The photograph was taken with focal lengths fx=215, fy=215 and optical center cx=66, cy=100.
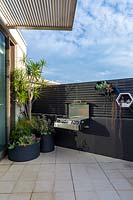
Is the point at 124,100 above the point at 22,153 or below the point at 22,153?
above

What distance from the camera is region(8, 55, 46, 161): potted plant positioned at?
4.40 metres

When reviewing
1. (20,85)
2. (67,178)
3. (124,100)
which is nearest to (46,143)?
(20,85)

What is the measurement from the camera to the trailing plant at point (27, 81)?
502 cm

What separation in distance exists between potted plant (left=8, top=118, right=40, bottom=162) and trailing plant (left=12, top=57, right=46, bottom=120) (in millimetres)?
674

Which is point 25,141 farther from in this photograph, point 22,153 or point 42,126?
point 42,126

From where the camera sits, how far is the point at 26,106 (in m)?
5.64

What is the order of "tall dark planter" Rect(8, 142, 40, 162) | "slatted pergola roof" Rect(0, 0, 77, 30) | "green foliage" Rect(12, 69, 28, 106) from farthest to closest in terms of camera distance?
"green foliage" Rect(12, 69, 28, 106) → "tall dark planter" Rect(8, 142, 40, 162) → "slatted pergola roof" Rect(0, 0, 77, 30)

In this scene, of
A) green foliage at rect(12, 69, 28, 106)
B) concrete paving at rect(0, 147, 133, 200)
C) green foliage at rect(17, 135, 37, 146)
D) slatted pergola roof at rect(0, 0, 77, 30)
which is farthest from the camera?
green foliage at rect(12, 69, 28, 106)

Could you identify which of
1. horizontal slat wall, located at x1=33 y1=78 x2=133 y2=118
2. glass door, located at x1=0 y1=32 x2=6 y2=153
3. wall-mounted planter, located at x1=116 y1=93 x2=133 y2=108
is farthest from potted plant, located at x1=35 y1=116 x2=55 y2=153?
wall-mounted planter, located at x1=116 y1=93 x2=133 y2=108

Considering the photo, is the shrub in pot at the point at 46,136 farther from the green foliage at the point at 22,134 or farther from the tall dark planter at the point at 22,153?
the tall dark planter at the point at 22,153

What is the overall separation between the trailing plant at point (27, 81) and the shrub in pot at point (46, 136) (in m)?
0.44

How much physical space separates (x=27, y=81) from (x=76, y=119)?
1474 millimetres

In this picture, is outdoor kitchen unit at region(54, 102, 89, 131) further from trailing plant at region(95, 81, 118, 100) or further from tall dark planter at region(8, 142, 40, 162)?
tall dark planter at region(8, 142, 40, 162)

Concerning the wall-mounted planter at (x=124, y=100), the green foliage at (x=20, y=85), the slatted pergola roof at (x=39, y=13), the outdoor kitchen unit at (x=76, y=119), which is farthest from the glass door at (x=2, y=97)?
the wall-mounted planter at (x=124, y=100)
